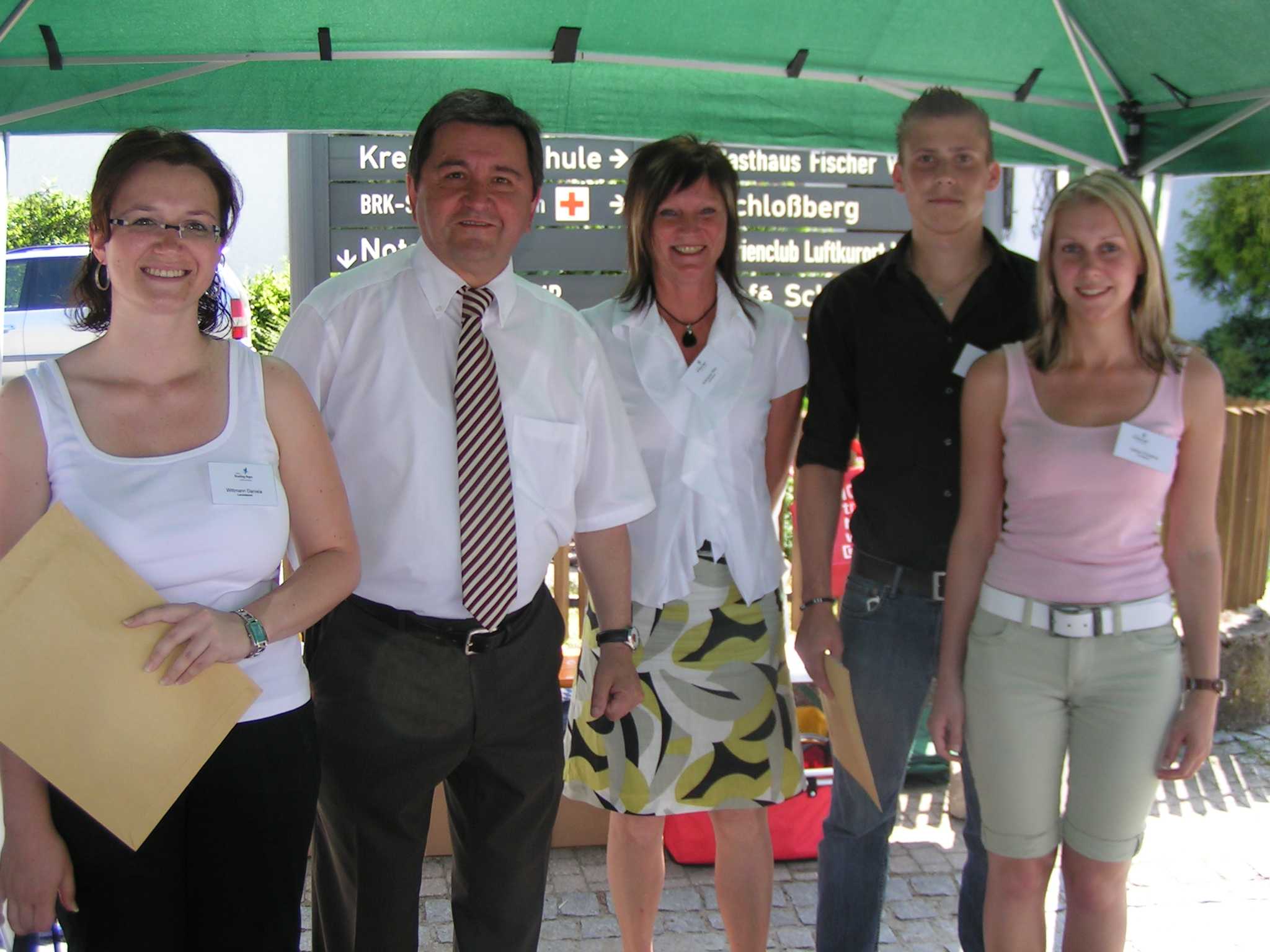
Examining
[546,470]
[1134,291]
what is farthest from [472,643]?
[1134,291]

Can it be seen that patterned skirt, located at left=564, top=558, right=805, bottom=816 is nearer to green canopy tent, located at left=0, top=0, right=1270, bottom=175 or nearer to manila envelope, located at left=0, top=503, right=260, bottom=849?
manila envelope, located at left=0, top=503, right=260, bottom=849

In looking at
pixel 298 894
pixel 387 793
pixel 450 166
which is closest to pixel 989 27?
pixel 450 166

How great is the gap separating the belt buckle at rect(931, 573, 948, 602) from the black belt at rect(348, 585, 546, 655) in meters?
0.98

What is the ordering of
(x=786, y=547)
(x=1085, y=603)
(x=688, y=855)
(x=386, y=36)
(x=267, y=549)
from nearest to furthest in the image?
(x=267, y=549) < (x=1085, y=603) < (x=386, y=36) < (x=688, y=855) < (x=786, y=547)

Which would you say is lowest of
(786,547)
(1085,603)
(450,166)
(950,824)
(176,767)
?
(950,824)

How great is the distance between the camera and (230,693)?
181 cm

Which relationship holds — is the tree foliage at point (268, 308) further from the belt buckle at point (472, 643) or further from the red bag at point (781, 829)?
the belt buckle at point (472, 643)

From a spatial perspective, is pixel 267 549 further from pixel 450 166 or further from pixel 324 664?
pixel 450 166

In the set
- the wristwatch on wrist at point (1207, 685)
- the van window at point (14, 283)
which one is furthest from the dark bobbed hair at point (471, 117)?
the van window at point (14, 283)

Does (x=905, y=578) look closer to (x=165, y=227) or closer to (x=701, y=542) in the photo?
(x=701, y=542)

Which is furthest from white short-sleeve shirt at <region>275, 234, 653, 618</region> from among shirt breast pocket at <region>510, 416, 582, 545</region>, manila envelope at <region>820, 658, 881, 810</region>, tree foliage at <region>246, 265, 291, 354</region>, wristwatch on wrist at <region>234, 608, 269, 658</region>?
tree foliage at <region>246, 265, 291, 354</region>

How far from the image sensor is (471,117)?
2.38 m

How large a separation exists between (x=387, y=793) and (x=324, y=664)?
286 mm

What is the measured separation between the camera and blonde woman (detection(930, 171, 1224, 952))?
2.22m
